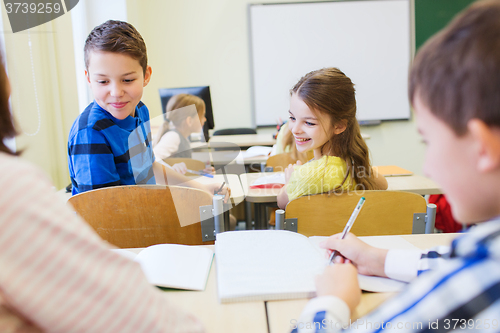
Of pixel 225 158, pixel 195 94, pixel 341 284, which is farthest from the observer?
pixel 195 94

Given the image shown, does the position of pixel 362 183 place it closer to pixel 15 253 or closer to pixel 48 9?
pixel 15 253

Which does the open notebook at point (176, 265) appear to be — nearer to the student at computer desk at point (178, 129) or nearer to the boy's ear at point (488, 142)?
the boy's ear at point (488, 142)

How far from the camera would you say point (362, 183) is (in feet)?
4.95

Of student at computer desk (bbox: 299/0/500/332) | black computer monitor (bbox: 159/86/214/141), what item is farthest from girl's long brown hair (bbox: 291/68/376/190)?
black computer monitor (bbox: 159/86/214/141)

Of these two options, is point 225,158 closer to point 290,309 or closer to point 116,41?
point 116,41

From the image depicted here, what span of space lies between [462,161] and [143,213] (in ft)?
3.09

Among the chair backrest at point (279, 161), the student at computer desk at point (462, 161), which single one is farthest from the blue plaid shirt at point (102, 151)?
the chair backrest at point (279, 161)

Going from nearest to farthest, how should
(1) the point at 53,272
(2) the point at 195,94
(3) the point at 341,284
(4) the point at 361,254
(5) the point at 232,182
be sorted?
(1) the point at 53,272 → (3) the point at 341,284 → (4) the point at 361,254 → (5) the point at 232,182 → (2) the point at 195,94

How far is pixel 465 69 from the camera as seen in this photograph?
37cm

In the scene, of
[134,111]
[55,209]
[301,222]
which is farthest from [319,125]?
[55,209]

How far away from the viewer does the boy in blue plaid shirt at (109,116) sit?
1244mm

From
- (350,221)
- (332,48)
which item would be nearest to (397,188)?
(350,221)

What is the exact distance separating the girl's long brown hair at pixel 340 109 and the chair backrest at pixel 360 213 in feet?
0.96

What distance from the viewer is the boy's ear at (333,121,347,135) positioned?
1574 mm
